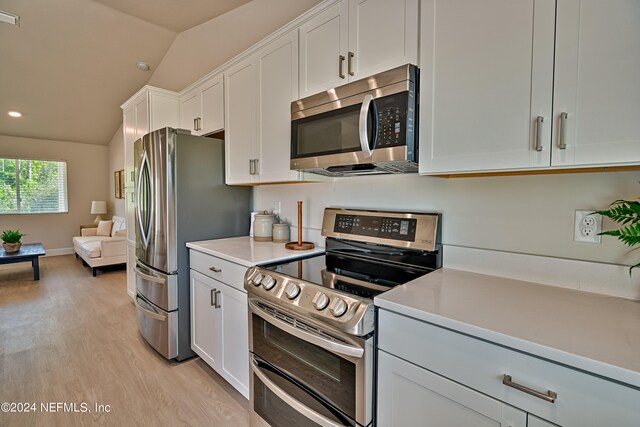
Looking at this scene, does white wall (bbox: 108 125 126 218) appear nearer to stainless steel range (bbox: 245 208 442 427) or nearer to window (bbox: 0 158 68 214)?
window (bbox: 0 158 68 214)

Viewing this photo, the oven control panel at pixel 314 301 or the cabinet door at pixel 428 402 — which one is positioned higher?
the oven control panel at pixel 314 301

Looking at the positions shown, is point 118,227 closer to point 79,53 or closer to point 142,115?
point 79,53

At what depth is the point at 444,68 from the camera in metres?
1.22

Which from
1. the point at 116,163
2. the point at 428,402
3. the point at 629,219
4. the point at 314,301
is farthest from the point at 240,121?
the point at 116,163

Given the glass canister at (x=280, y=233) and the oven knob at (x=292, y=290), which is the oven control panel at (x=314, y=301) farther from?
the glass canister at (x=280, y=233)

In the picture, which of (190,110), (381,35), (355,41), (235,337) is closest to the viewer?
(381,35)

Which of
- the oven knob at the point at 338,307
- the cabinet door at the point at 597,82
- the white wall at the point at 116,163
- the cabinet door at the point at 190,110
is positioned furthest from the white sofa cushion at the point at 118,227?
the cabinet door at the point at 597,82

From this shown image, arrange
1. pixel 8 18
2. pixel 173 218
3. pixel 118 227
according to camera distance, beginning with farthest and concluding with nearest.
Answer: pixel 118 227
pixel 8 18
pixel 173 218

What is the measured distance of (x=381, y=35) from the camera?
142 cm

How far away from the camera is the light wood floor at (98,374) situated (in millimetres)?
1766

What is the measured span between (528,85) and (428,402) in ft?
3.58

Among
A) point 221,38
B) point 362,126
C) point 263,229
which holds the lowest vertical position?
point 263,229

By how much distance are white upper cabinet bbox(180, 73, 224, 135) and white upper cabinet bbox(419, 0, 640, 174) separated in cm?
179

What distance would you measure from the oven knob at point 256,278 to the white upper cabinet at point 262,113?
2.18ft
